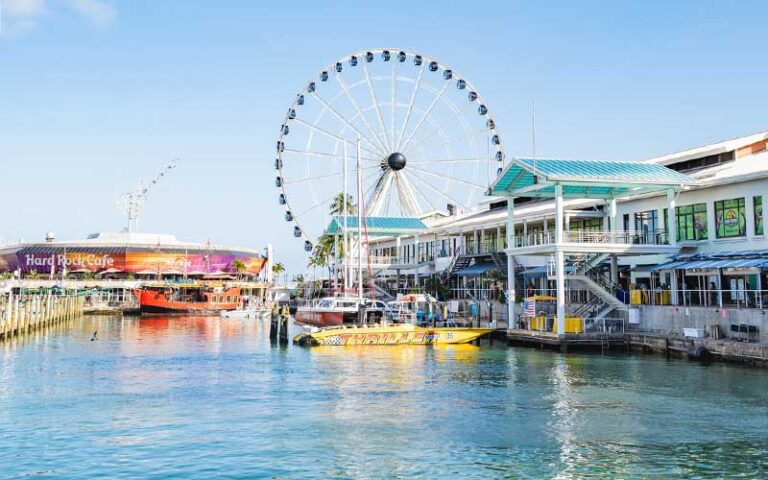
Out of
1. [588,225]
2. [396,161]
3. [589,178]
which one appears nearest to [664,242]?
[589,178]

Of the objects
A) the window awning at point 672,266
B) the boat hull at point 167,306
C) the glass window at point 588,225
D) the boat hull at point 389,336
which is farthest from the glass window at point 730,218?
the boat hull at point 167,306

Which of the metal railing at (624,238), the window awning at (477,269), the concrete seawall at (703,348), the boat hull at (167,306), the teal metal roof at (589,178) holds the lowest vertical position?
the concrete seawall at (703,348)

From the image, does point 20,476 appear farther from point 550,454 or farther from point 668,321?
point 668,321

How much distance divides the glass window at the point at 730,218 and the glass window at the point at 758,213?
0.69m

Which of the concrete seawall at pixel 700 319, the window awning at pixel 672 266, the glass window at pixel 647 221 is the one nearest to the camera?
the concrete seawall at pixel 700 319

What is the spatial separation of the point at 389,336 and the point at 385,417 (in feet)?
71.3

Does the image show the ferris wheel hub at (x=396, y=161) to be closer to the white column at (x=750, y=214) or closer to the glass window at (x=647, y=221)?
the glass window at (x=647, y=221)

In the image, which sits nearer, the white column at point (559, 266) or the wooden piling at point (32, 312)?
the white column at point (559, 266)

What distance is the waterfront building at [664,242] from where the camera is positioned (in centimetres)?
4144

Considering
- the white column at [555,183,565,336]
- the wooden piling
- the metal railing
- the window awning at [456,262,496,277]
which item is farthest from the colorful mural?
the white column at [555,183,565,336]

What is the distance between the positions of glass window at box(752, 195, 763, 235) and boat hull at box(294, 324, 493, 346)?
55.6 feet

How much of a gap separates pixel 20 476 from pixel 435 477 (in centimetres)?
1010

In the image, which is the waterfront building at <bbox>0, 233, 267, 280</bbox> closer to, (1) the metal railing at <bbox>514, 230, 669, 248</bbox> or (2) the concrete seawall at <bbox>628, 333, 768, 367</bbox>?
(1) the metal railing at <bbox>514, 230, 669, 248</bbox>

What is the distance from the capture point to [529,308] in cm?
4744
